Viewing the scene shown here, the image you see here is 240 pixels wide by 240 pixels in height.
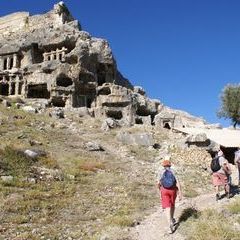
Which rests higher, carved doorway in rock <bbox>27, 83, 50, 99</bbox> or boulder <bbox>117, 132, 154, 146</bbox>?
carved doorway in rock <bbox>27, 83, 50, 99</bbox>

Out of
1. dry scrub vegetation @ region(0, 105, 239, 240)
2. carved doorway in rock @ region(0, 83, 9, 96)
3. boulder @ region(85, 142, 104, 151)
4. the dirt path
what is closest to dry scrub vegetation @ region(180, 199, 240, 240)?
dry scrub vegetation @ region(0, 105, 239, 240)

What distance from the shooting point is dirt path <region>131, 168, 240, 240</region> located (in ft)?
49.5

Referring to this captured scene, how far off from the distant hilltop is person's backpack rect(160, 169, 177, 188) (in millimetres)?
30962

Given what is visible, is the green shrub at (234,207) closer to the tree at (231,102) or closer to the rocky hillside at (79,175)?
the rocky hillside at (79,175)

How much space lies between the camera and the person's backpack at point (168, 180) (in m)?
15.4

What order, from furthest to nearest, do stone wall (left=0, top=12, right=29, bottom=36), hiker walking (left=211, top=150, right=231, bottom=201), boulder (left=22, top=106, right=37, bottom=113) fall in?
stone wall (left=0, top=12, right=29, bottom=36) → boulder (left=22, top=106, right=37, bottom=113) → hiker walking (left=211, top=150, right=231, bottom=201)

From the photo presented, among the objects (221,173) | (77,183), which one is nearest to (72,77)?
(77,183)

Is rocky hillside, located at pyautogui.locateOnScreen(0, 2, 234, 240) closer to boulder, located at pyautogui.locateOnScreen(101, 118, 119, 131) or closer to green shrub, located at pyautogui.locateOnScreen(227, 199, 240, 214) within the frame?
boulder, located at pyautogui.locateOnScreen(101, 118, 119, 131)

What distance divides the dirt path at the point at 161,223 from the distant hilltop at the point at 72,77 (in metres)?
27.8

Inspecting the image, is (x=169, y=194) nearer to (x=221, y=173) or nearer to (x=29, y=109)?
(x=221, y=173)

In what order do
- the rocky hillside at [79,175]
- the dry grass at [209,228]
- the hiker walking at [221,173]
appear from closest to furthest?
the dry grass at [209,228] → the rocky hillside at [79,175] → the hiker walking at [221,173]

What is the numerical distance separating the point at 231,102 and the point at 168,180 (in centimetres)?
5776

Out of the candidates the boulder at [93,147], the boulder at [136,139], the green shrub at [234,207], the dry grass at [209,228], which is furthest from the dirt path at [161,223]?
the boulder at [136,139]

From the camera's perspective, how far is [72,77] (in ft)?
183
